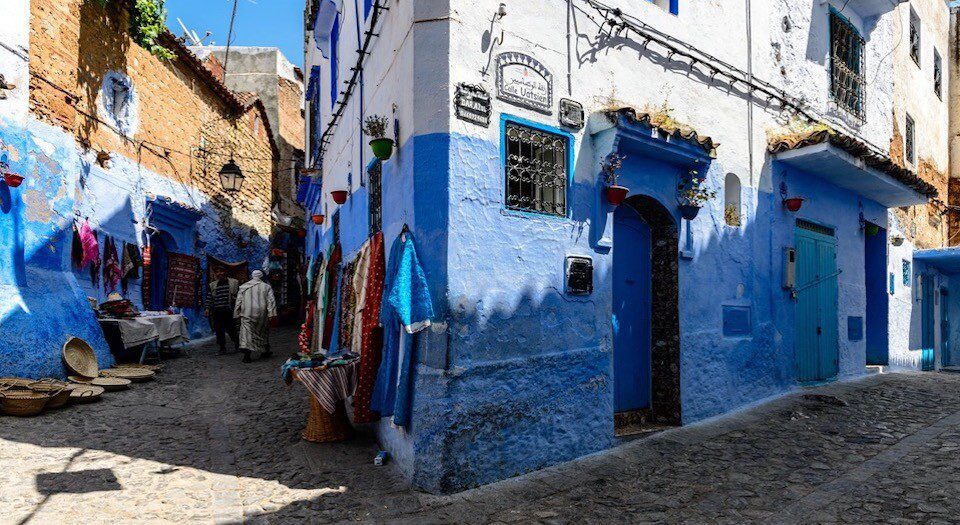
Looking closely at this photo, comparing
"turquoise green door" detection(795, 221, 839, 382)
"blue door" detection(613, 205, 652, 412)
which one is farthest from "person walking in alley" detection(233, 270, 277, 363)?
"turquoise green door" detection(795, 221, 839, 382)

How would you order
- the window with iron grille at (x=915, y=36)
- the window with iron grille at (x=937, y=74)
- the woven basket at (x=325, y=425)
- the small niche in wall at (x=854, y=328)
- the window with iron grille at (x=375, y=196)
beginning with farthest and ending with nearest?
the window with iron grille at (x=937, y=74), the window with iron grille at (x=915, y=36), the small niche in wall at (x=854, y=328), the window with iron grille at (x=375, y=196), the woven basket at (x=325, y=425)

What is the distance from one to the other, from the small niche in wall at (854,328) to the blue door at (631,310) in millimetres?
5124

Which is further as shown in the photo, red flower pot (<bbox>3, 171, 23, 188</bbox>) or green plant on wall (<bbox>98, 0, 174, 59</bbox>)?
green plant on wall (<bbox>98, 0, 174, 59</bbox>)

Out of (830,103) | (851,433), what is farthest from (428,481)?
(830,103)

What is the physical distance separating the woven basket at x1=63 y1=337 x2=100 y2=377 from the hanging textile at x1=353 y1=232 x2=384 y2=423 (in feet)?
14.9

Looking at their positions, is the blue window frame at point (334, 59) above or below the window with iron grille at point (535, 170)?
above

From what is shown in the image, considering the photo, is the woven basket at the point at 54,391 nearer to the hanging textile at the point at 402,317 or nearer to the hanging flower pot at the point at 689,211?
the hanging textile at the point at 402,317

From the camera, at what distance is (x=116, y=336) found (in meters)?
9.25

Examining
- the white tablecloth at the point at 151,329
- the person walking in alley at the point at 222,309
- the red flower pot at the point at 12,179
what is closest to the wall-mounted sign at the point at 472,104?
the red flower pot at the point at 12,179

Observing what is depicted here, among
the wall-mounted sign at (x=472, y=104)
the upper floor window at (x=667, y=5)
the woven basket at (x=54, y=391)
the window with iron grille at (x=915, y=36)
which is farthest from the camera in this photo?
the window with iron grille at (x=915, y=36)

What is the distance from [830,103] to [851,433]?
5.77 m

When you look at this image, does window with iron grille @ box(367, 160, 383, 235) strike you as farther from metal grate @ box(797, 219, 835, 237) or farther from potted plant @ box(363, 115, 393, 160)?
metal grate @ box(797, 219, 835, 237)

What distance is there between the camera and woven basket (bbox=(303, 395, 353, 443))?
5.73 meters

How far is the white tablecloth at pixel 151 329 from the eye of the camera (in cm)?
915
